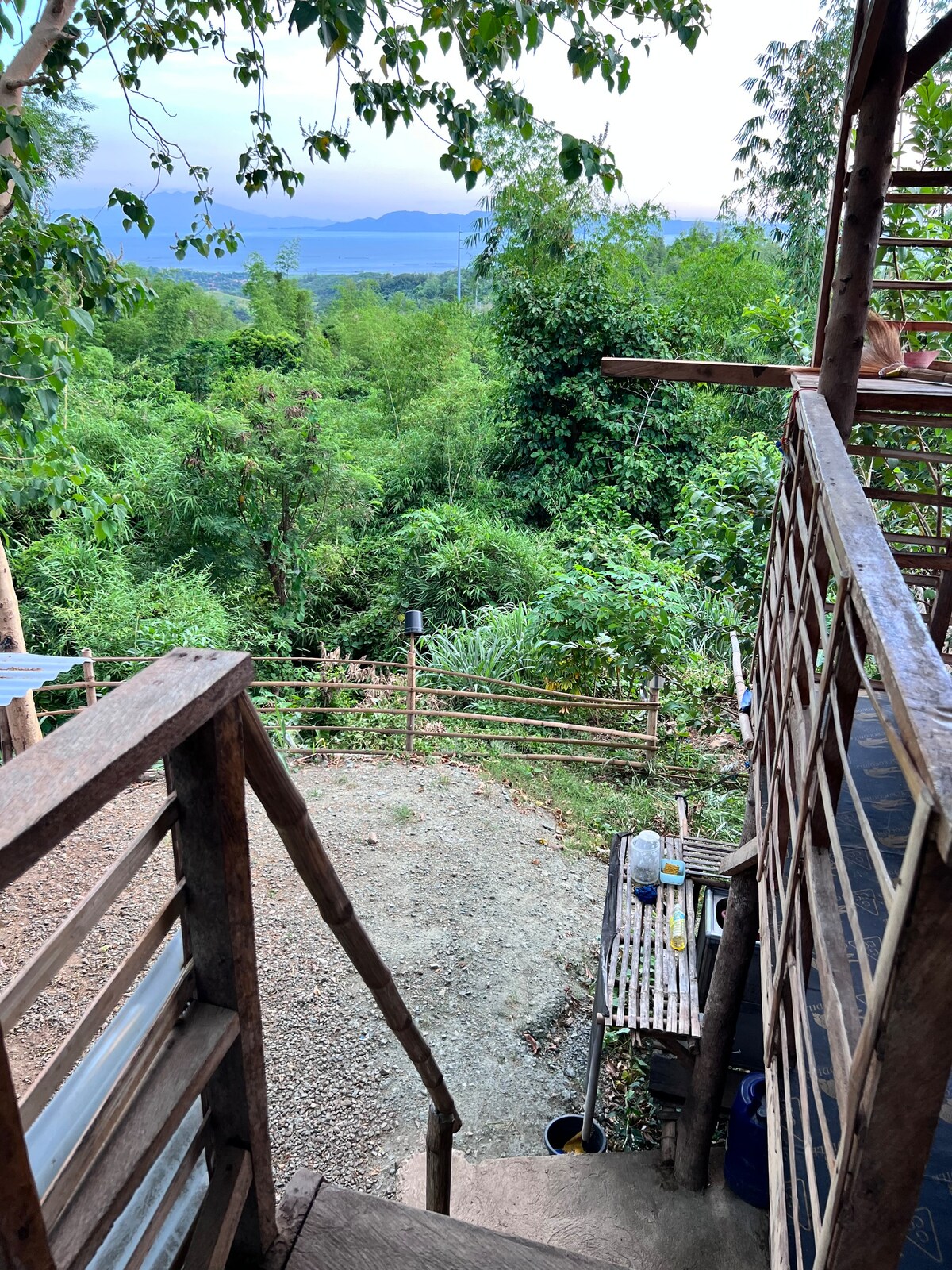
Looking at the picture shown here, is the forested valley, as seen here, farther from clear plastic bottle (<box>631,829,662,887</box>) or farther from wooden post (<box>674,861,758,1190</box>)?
wooden post (<box>674,861,758,1190</box>)

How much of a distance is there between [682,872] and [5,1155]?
380 cm

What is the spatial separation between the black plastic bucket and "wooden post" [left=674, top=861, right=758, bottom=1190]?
1.22 feet

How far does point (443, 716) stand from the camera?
22.5 ft

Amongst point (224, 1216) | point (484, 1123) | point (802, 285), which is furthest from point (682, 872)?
point (802, 285)

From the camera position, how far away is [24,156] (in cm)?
312

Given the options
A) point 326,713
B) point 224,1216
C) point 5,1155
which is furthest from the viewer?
point 326,713

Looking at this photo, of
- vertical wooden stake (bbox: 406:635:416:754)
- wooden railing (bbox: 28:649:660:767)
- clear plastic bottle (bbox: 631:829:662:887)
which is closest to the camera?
clear plastic bottle (bbox: 631:829:662:887)

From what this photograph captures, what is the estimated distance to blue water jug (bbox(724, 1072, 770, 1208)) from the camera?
10.9ft

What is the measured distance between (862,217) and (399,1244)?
2645mm

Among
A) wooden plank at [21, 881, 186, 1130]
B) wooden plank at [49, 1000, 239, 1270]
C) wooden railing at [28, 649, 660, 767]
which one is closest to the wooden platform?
wooden railing at [28, 649, 660, 767]

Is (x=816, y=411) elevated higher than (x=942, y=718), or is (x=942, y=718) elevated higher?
(x=816, y=411)

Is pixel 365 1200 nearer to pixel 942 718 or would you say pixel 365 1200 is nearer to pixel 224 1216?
pixel 224 1216

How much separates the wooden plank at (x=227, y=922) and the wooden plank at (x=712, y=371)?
7.73 feet

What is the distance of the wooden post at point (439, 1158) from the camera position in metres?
2.45
